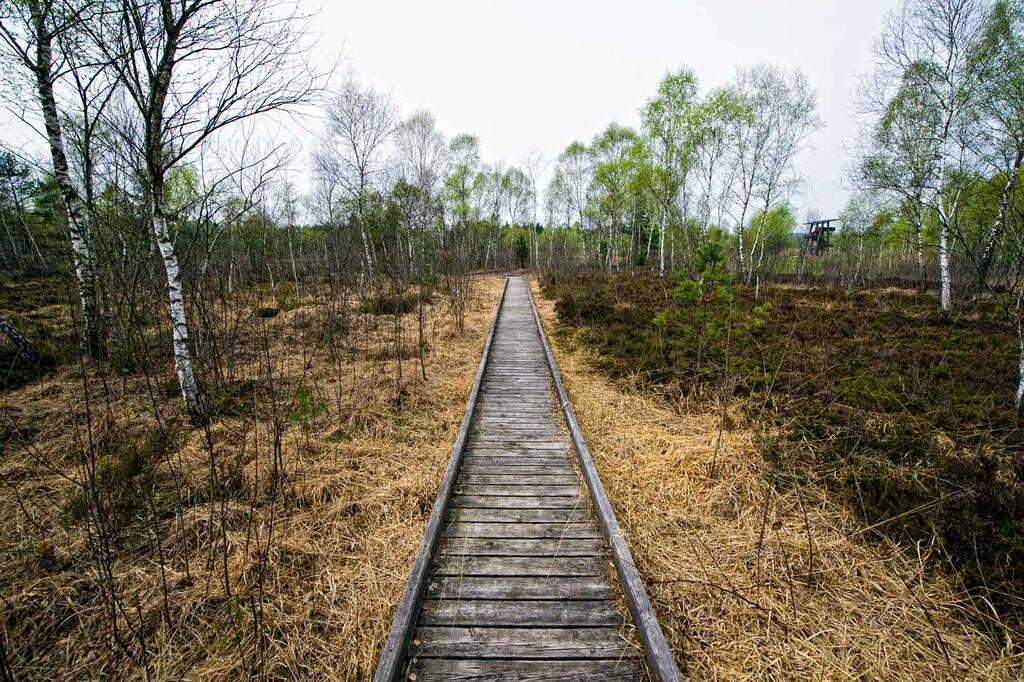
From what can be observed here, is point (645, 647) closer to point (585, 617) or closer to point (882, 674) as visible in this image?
point (585, 617)

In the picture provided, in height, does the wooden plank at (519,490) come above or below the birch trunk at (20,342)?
below

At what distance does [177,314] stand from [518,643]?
5146mm

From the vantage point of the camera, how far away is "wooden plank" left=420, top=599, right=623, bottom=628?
7.98 feet

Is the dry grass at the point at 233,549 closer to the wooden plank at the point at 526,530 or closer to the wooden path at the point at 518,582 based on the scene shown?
the wooden path at the point at 518,582

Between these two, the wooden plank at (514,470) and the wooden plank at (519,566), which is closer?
the wooden plank at (519,566)

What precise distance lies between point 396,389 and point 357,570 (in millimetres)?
3594

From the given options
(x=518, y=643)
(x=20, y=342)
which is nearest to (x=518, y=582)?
(x=518, y=643)

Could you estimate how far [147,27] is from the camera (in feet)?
13.3

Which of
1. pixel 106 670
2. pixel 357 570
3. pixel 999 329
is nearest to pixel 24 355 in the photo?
pixel 106 670

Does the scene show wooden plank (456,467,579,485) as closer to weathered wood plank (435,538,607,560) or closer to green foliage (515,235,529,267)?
weathered wood plank (435,538,607,560)

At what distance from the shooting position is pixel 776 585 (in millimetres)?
2670

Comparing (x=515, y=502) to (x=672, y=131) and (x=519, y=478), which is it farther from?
(x=672, y=131)

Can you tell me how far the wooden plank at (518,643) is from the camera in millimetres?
2236

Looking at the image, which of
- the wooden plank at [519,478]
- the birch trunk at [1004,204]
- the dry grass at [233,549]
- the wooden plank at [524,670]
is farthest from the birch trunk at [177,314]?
the birch trunk at [1004,204]
